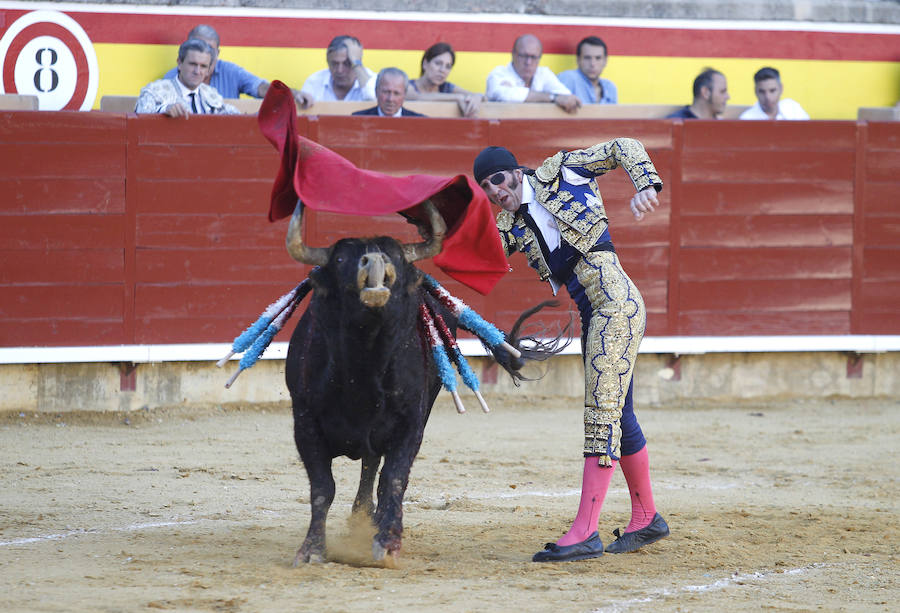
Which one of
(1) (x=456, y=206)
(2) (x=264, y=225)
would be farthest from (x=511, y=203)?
(2) (x=264, y=225)

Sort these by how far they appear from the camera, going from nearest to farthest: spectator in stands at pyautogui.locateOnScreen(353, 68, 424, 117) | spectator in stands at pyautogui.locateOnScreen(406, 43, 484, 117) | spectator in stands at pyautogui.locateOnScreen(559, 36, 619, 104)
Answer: spectator in stands at pyautogui.locateOnScreen(353, 68, 424, 117)
spectator in stands at pyautogui.locateOnScreen(406, 43, 484, 117)
spectator in stands at pyautogui.locateOnScreen(559, 36, 619, 104)

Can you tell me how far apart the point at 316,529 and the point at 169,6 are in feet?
15.0

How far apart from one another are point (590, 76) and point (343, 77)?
5.06 feet

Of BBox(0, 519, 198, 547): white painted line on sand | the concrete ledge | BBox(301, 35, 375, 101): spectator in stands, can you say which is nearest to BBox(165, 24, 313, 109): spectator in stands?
BBox(301, 35, 375, 101): spectator in stands

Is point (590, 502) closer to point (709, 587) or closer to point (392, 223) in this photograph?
point (709, 587)

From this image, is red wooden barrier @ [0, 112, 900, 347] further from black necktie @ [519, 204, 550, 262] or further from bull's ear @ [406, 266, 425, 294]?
bull's ear @ [406, 266, 425, 294]

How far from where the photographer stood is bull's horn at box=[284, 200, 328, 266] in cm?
343

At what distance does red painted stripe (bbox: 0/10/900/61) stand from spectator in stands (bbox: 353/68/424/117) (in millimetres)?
1036

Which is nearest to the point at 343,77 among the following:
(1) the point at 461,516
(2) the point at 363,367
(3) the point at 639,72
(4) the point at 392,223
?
(4) the point at 392,223

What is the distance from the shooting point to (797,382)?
24.9 ft

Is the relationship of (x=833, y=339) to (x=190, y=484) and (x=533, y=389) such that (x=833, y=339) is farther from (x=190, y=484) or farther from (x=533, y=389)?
(x=190, y=484)

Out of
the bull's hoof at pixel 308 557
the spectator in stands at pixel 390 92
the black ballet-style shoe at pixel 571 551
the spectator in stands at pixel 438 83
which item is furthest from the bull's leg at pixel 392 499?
the spectator in stands at pixel 438 83

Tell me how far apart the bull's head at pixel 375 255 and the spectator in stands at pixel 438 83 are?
3.42 m

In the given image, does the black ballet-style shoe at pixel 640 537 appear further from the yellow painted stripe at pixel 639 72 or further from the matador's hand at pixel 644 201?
the yellow painted stripe at pixel 639 72
